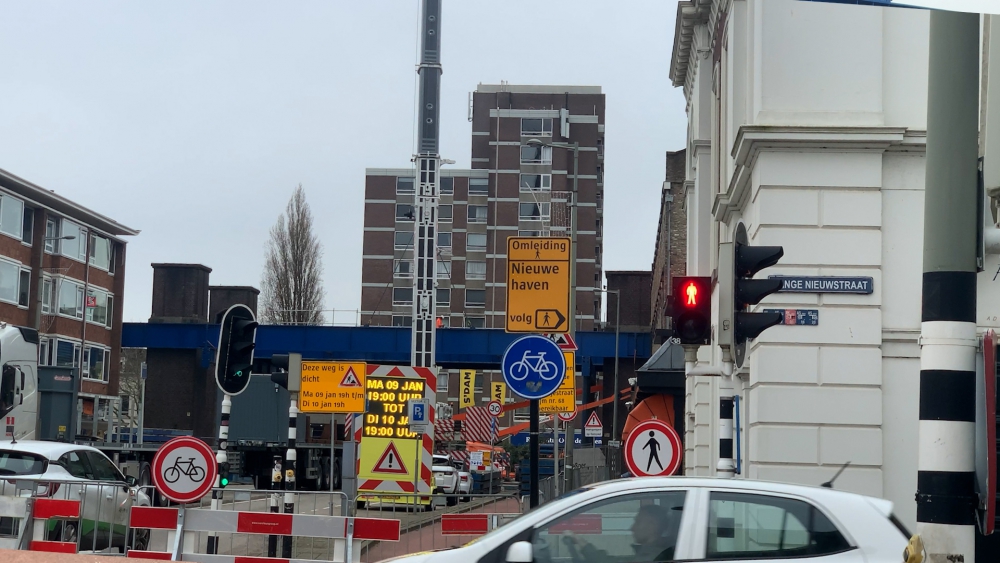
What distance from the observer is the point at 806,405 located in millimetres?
14469

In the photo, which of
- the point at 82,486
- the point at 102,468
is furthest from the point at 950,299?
the point at 102,468

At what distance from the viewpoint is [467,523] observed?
13.4 meters

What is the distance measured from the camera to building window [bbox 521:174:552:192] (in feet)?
324

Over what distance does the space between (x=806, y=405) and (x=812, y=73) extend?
4.16 metres

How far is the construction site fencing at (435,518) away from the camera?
43.6 ft

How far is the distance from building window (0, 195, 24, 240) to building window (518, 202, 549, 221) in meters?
48.0

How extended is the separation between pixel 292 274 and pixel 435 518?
60008 millimetres

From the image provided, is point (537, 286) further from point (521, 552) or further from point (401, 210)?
point (401, 210)

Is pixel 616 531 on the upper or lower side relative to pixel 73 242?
lower

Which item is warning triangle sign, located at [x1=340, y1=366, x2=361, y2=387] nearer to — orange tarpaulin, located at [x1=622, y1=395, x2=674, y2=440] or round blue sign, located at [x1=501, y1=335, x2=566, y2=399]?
round blue sign, located at [x1=501, y1=335, x2=566, y2=399]

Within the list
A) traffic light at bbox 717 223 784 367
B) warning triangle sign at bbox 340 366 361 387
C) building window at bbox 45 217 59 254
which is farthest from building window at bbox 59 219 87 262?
traffic light at bbox 717 223 784 367

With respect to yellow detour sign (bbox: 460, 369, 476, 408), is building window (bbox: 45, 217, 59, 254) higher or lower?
higher

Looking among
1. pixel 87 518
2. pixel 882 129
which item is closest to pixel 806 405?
pixel 882 129

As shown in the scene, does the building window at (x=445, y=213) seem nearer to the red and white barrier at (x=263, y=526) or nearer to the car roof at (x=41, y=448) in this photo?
the car roof at (x=41, y=448)
